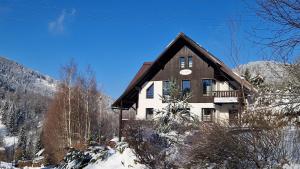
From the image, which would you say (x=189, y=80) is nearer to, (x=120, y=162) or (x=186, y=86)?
(x=186, y=86)

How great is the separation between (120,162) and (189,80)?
1862cm

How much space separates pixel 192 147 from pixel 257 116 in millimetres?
1878

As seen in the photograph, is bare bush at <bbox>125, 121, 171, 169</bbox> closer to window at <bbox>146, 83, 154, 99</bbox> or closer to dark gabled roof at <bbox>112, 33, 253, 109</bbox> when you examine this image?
dark gabled roof at <bbox>112, 33, 253, 109</bbox>

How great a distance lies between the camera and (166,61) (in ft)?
108

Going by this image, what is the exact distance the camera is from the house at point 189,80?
101 feet

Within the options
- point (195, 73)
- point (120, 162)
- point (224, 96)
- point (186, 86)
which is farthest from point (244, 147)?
point (186, 86)

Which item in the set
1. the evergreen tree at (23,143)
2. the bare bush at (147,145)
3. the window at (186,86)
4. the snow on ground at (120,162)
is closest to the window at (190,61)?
the window at (186,86)

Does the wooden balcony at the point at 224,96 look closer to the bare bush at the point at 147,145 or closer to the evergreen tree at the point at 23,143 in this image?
the bare bush at the point at 147,145

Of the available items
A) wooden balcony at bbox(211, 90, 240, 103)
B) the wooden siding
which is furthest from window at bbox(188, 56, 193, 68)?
wooden balcony at bbox(211, 90, 240, 103)

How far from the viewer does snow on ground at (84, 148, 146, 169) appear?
44.7 ft

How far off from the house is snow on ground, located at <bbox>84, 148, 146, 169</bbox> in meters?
14.7

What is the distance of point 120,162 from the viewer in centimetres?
1445

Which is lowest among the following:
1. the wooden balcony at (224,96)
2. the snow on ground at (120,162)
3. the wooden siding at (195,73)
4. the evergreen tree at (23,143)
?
the evergreen tree at (23,143)

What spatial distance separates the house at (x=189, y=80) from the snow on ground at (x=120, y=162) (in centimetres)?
1474
